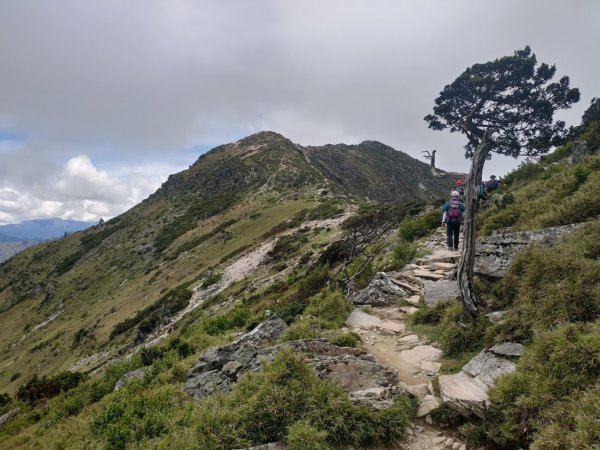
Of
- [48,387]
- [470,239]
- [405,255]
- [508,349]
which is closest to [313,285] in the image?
[405,255]

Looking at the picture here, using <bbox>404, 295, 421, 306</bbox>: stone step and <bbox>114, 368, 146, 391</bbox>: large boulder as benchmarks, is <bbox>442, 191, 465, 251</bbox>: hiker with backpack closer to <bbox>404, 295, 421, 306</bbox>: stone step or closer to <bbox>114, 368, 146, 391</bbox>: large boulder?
<bbox>404, 295, 421, 306</bbox>: stone step

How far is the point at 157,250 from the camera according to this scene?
6512 cm

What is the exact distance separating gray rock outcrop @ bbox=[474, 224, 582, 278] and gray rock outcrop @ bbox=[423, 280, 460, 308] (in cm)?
96

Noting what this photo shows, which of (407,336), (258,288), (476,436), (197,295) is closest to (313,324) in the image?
(407,336)

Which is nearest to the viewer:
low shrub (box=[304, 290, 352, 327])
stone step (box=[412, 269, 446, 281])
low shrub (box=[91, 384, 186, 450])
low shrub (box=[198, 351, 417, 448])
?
low shrub (box=[198, 351, 417, 448])

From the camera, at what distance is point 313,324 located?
10.5 m

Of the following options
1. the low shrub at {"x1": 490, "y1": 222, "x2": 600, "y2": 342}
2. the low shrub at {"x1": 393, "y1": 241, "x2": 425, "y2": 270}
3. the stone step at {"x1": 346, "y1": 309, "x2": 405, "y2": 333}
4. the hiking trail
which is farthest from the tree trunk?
the low shrub at {"x1": 393, "y1": 241, "x2": 425, "y2": 270}

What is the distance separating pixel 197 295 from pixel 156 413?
2804cm

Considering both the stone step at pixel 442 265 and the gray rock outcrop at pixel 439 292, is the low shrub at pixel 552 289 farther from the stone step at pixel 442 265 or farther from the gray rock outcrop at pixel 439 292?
the stone step at pixel 442 265

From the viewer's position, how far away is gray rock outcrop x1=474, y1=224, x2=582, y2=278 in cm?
977

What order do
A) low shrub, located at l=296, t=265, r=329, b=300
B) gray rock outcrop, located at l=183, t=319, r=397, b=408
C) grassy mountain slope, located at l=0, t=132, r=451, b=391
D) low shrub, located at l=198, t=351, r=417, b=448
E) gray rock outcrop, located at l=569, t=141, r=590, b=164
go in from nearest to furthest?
low shrub, located at l=198, t=351, r=417, b=448 < gray rock outcrop, located at l=183, t=319, r=397, b=408 < low shrub, located at l=296, t=265, r=329, b=300 < gray rock outcrop, located at l=569, t=141, r=590, b=164 < grassy mountain slope, located at l=0, t=132, r=451, b=391

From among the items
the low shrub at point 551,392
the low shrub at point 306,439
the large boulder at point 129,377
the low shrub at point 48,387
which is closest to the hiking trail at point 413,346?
the low shrub at point 551,392

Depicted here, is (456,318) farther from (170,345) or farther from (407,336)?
(170,345)

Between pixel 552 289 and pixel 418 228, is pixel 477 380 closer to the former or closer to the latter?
pixel 552 289
